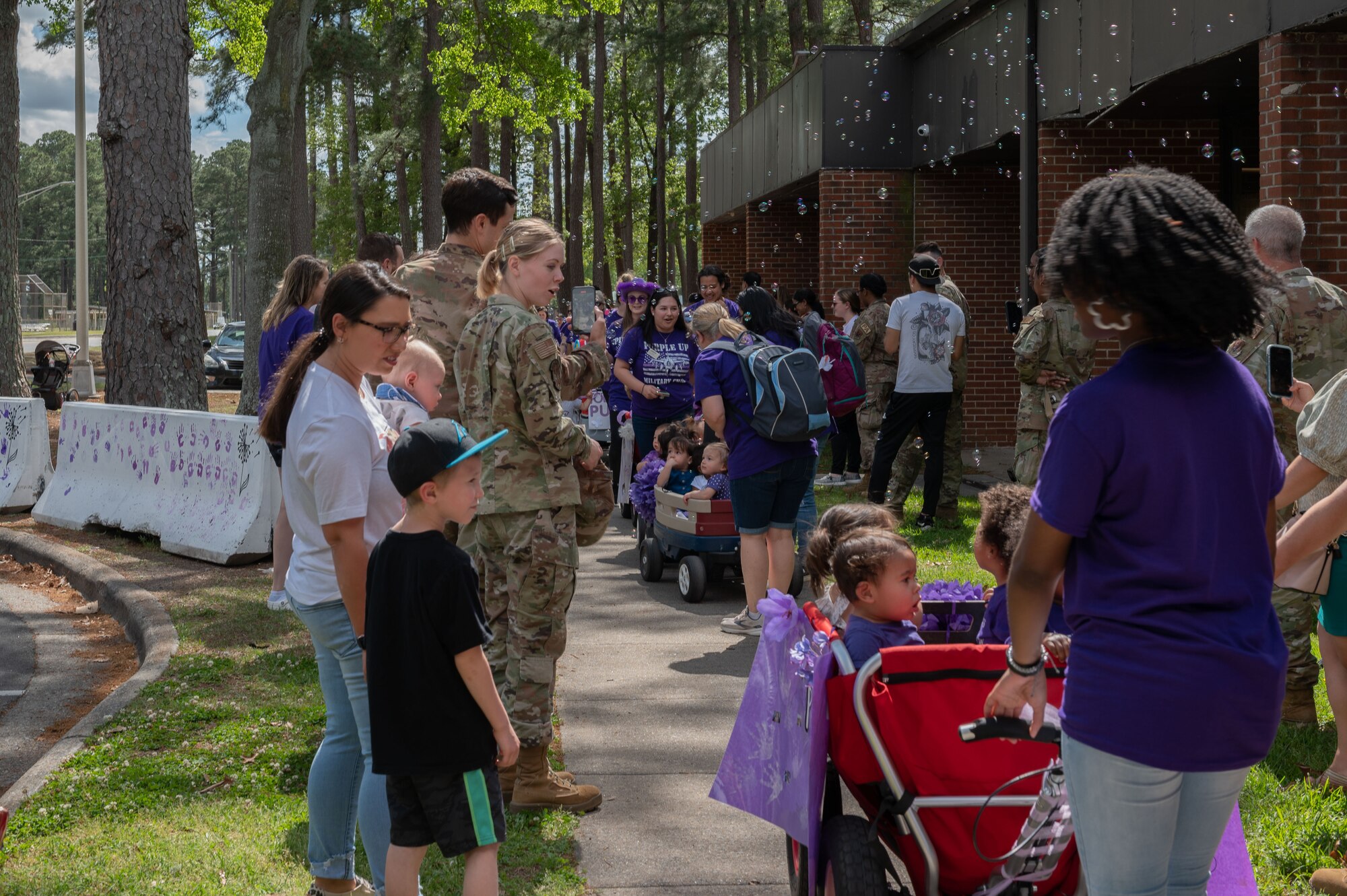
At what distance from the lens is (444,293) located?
18.3ft

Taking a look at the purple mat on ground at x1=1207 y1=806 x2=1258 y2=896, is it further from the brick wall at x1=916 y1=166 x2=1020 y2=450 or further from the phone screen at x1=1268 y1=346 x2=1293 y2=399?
the brick wall at x1=916 y1=166 x2=1020 y2=450

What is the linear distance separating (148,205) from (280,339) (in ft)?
17.2

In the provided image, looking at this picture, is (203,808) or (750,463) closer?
(203,808)

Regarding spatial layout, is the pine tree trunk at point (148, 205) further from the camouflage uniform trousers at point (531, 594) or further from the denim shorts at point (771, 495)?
the camouflage uniform trousers at point (531, 594)

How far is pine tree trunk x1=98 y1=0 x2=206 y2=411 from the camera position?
491 inches

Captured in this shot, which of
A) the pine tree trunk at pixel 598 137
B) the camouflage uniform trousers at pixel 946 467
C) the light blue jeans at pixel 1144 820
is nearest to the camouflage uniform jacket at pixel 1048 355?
the camouflage uniform trousers at pixel 946 467

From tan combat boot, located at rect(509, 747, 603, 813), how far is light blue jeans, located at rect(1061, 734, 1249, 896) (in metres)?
2.65

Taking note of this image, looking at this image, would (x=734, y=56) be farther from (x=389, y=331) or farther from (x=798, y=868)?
(x=798, y=868)

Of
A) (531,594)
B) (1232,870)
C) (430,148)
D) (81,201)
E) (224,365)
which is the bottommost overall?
(1232,870)

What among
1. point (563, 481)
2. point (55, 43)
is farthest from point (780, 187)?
point (55, 43)

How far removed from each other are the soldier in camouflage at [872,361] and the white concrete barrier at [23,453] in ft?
25.4

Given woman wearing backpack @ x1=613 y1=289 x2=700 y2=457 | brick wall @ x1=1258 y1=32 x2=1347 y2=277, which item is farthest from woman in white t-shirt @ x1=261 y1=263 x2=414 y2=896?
brick wall @ x1=1258 y1=32 x2=1347 y2=277

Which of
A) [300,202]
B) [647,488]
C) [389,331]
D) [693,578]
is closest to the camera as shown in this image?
[389,331]

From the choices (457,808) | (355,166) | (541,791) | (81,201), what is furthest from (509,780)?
(355,166)
